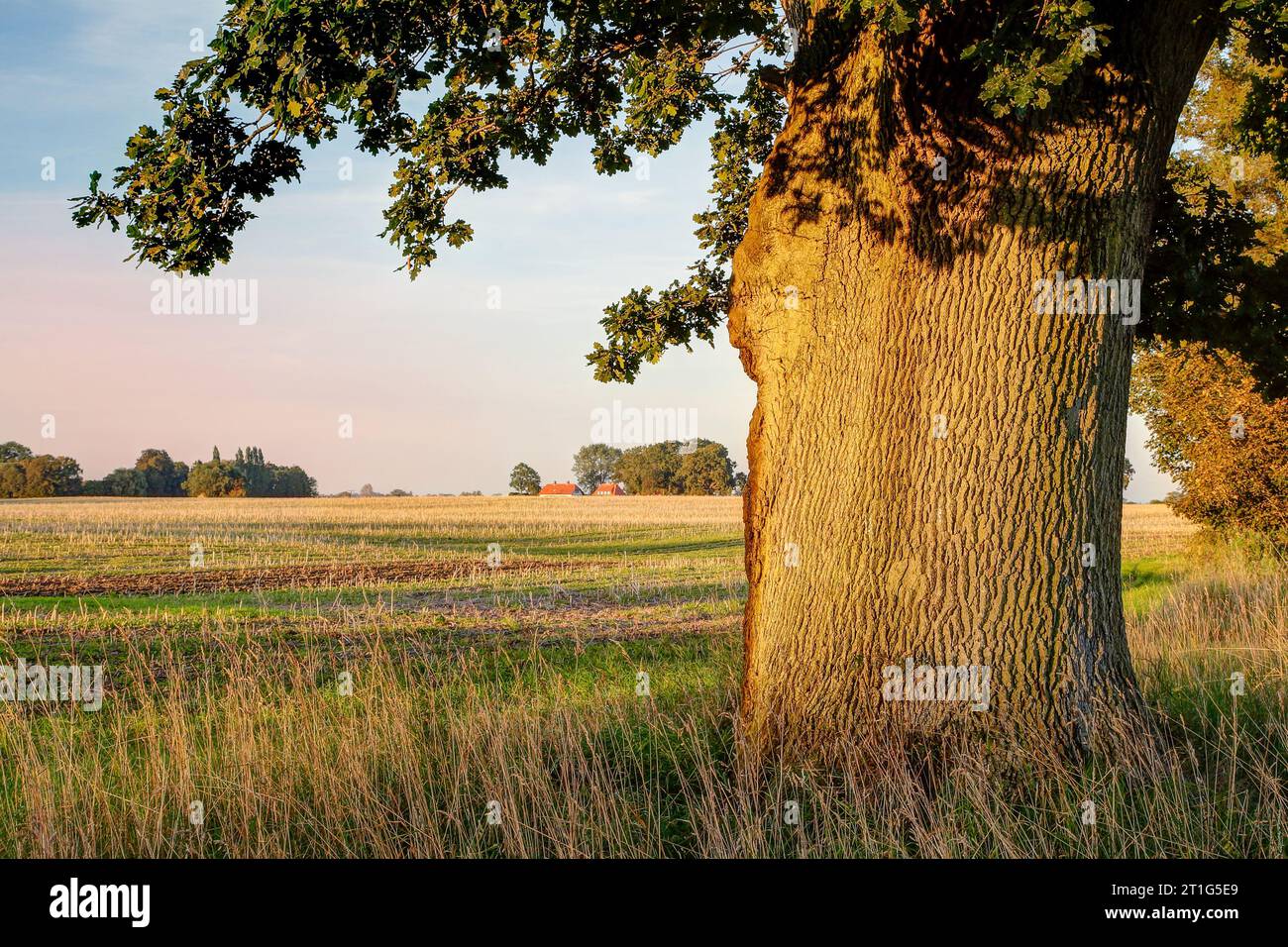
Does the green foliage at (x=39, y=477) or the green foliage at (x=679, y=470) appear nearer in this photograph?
the green foliage at (x=39, y=477)

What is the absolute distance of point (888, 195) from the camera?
6.73 metres

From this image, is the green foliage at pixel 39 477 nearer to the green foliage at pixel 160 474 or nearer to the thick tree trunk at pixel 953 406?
the green foliage at pixel 160 474

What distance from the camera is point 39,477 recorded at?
297 ft

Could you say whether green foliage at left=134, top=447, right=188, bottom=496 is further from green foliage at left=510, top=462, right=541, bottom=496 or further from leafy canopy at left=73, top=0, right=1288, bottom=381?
leafy canopy at left=73, top=0, right=1288, bottom=381

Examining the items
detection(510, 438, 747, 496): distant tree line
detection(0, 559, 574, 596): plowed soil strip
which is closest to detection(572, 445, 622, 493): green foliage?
detection(510, 438, 747, 496): distant tree line

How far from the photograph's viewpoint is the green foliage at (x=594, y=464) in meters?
130

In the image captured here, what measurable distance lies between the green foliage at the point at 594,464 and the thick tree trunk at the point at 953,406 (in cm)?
12039

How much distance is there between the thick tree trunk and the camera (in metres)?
6.52

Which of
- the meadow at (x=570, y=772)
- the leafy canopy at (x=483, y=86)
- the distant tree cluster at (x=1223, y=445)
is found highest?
the leafy canopy at (x=483, y=86)

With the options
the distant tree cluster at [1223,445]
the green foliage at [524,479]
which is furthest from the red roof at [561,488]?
the distant tree cluster at [1223,445]

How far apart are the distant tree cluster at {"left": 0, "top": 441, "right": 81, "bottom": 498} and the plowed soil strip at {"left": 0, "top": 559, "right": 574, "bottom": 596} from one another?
82.1 metres
